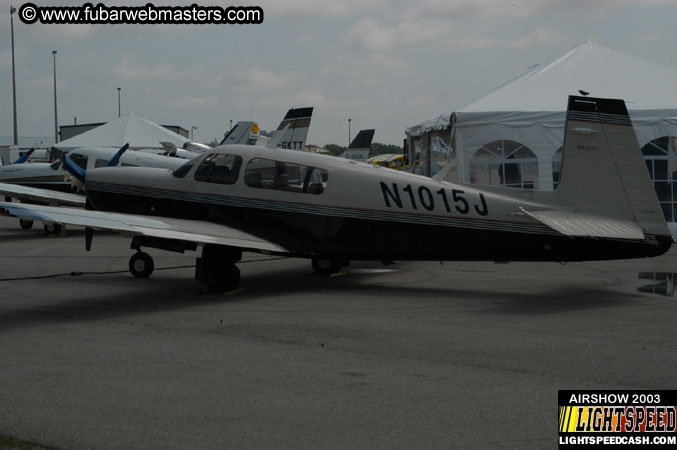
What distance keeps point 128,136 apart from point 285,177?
33060mm

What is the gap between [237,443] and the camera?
461cm

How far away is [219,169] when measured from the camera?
37.3 feet

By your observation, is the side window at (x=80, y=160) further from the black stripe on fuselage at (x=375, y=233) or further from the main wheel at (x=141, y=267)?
the black stripe on fuselage at (x=375, y=233)

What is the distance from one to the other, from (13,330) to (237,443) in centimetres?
466

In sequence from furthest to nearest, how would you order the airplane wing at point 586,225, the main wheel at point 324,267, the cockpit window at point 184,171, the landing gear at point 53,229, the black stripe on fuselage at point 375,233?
the landing gear at point 53,229, the main wheel at point 324,267, the cockpit window at point 184,171, the black stripe on fuselage at point 375,233, the airplane wing at point 586,225

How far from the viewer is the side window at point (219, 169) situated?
37.0ft

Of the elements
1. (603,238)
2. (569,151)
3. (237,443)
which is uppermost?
(569,151)

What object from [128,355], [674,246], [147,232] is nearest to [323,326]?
[128,355]

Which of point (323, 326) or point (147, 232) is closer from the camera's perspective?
point (323, 326)

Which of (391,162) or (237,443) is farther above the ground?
(391,162)

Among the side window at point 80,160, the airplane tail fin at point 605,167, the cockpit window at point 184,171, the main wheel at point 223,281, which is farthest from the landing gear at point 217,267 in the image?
the side window at point 80,160

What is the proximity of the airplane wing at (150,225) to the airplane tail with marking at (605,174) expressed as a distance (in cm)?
396

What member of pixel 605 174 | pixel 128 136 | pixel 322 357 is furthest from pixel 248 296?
pixel 128 136

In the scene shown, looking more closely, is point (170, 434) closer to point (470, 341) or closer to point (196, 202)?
point (470, 341)
